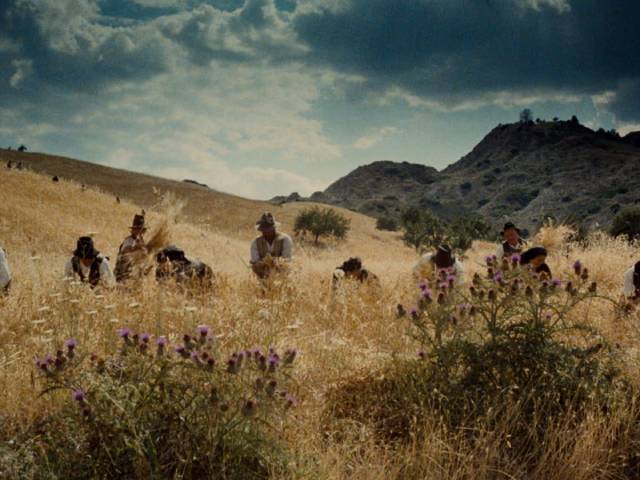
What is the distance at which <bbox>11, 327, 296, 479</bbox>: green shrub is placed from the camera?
194 centimetres

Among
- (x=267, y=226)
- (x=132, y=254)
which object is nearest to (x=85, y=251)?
(x=132, y=254)

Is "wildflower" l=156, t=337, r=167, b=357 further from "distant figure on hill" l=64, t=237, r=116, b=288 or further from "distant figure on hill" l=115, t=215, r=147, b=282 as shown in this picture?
"distant figure on hill" l=64, t=237, r=116, b=288

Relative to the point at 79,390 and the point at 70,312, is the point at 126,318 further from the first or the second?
the point at 79,390

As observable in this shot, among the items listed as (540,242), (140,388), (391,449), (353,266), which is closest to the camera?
(140,388)

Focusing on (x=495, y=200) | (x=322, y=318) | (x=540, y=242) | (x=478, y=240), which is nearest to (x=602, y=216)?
(x=495, y=200)

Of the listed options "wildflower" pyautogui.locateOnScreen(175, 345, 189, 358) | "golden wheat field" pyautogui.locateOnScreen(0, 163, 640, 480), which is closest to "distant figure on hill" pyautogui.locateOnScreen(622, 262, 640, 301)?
"golden wheat field" pyautogui.locateOnScreen(0, 163, 640, 480)

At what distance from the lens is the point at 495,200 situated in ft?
409

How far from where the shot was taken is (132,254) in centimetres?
612

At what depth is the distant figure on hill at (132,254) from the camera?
6.02m

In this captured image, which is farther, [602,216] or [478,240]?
[602,216]

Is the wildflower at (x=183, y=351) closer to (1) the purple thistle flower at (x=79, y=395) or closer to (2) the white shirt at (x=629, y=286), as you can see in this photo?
(1) the purple thistle flower at (x=79, y=395)

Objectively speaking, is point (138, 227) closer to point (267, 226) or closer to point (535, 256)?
point (267, 226)

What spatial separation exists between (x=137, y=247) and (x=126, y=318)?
292 centimetres

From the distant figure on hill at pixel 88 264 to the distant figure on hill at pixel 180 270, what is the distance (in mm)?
686
